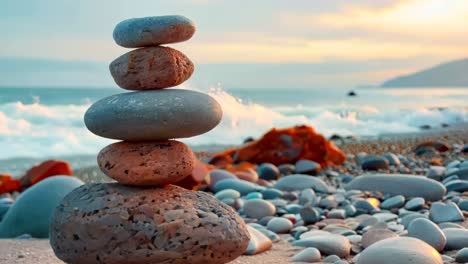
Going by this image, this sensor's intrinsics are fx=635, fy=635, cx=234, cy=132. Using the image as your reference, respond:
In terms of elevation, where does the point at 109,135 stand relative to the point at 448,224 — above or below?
above

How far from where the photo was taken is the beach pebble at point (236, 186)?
7.34m

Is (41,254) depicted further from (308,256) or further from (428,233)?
(428,233)

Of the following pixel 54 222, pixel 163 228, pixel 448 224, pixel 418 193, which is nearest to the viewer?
pixel 163 228

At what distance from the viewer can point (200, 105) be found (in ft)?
12.0

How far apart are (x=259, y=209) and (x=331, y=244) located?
1563 millimetres

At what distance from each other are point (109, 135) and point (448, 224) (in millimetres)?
2982

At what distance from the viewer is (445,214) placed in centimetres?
555

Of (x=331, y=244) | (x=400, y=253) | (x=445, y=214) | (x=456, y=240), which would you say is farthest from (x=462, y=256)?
(x=445, y=214)

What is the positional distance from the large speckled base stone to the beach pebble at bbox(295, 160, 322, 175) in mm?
5658

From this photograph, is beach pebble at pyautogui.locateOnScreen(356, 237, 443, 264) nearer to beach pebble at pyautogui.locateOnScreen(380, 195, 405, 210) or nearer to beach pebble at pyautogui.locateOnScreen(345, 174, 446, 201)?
→ beach pebble at pyautogui.locateOnScreen(380, 195, 405, 210)

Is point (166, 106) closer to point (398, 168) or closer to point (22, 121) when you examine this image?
point (398, 168)

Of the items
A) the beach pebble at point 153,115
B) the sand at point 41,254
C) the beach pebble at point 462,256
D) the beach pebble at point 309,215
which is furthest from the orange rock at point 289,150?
the beach pebble at point 153,115

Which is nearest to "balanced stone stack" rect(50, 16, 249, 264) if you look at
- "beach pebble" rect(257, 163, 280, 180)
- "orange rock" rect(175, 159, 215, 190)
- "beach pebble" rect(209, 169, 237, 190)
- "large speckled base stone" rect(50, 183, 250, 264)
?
"large speckled base stone" rect(50, 183, 250, 264)

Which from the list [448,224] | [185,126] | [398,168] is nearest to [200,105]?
[185,126]
